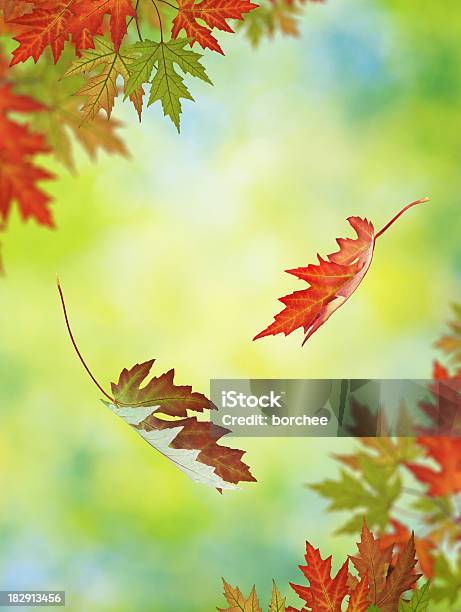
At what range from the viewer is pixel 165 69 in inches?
19.5

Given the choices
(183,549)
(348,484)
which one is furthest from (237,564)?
(348,484)

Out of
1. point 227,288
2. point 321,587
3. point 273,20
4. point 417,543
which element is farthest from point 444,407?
point 273,20

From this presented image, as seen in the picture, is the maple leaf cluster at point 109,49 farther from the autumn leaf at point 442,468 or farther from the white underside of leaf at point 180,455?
the autumn leaf at point 442,468

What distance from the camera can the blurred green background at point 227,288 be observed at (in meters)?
0.96

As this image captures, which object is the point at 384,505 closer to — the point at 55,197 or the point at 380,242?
the point at 380,242

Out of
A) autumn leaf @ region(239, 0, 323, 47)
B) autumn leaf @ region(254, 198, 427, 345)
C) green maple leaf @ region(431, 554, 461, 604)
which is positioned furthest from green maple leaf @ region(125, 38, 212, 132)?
green maple leaf @ region(431, 554, 461, 604)

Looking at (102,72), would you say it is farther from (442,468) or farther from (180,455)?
(442,468)

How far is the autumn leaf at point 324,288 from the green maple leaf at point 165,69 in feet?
0.51

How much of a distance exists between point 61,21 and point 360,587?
1.56 ft

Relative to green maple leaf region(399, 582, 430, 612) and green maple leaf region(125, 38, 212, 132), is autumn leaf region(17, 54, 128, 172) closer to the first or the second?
green maple leaf region(125, 38, 212, 132)

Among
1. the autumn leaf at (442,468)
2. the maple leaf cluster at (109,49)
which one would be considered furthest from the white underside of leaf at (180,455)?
the autumn leaf at (442,468)

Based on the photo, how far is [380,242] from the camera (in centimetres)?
100

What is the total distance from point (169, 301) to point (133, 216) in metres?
0.14

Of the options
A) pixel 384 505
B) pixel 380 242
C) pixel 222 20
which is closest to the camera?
pixel 222 20
